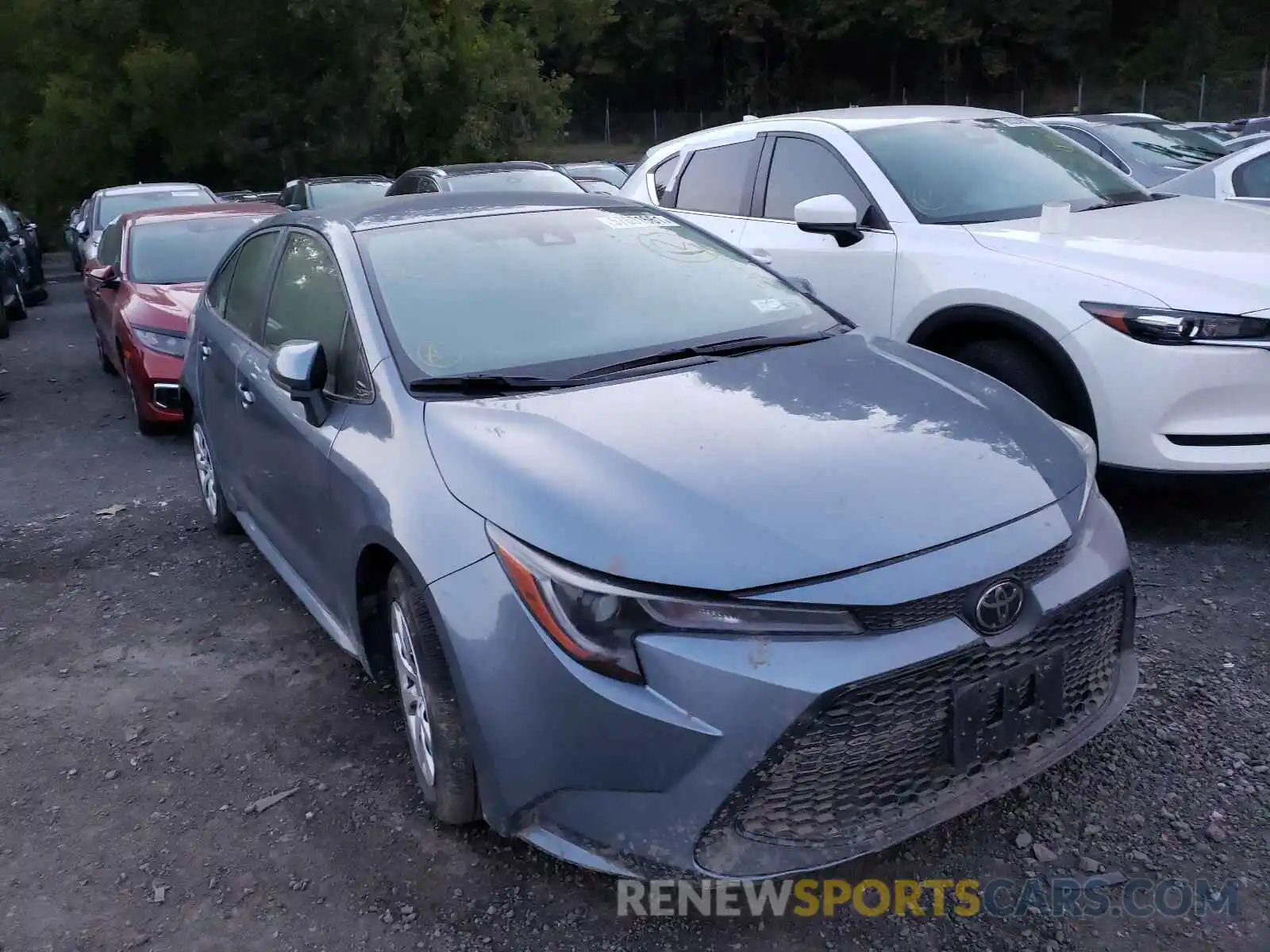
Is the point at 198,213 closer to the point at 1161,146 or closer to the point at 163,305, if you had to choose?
the point at 163,305

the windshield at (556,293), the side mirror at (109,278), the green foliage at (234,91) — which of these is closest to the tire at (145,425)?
the side mirror at (109,278)

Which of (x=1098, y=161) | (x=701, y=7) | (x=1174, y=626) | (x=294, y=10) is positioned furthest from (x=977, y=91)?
(x=1174, y=626)

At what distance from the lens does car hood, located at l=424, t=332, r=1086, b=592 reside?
2541 millimetres

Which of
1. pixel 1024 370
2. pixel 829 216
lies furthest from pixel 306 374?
pixel 1024 370

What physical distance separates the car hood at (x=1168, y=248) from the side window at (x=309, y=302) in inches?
112

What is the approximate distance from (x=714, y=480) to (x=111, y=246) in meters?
8.72

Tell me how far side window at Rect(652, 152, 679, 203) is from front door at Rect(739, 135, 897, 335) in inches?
32.5

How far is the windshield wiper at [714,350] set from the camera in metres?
3.42

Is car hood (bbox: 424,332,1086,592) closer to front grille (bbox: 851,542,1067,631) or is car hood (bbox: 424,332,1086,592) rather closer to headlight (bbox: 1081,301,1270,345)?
front grille (bbox: 851,542,1067,631)

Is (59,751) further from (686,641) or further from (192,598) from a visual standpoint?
(686,641)

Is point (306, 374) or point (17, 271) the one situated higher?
point (306, 374)

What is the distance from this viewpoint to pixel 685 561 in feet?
8.20

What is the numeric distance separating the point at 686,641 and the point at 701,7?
50823 millimetres

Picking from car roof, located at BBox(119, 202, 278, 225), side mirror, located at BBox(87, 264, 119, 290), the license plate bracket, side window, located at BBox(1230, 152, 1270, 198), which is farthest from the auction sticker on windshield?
car roof, located at BBox(119, 202, 278, 225)
